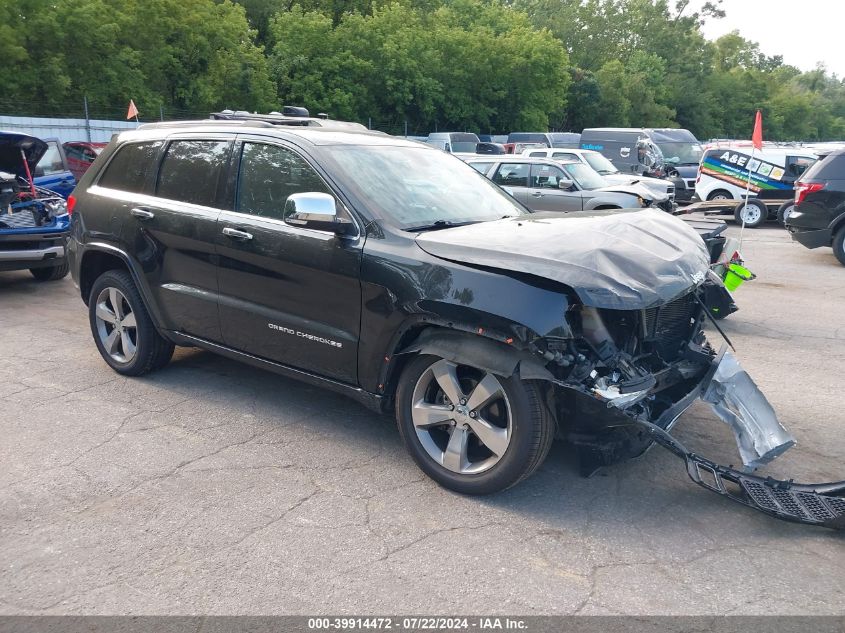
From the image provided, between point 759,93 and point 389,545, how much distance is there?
7820 cm

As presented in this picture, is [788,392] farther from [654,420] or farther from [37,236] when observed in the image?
[37,236]

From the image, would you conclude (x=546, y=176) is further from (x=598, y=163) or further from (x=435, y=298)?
(x=435, y=298)

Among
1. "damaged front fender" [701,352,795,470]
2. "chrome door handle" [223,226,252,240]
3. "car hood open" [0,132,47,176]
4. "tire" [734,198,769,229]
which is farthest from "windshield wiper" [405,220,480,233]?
"tire" [734,198,769,229]

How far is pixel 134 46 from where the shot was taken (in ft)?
102

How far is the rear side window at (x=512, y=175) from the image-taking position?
44.5 ft

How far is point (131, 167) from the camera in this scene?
5637 mm

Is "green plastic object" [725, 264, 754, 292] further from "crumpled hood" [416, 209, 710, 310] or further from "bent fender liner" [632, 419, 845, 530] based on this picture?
"bent fender liner" [632, 419, 845, 530]

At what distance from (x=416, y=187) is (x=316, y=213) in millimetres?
854

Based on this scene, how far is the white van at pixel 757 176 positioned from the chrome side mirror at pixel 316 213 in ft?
48.1

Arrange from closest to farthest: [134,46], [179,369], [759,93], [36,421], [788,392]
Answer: [36,421], [788,392], [179,369], [134,46], [759,93]

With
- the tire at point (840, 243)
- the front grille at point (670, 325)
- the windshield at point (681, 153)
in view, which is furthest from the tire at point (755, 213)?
the front grille at point (670, 325)

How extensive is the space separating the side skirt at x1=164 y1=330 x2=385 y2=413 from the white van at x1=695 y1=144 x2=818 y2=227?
14.5 m

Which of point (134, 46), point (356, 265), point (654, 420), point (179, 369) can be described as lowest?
point (179, 369)

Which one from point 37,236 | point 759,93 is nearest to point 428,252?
point 37,236
